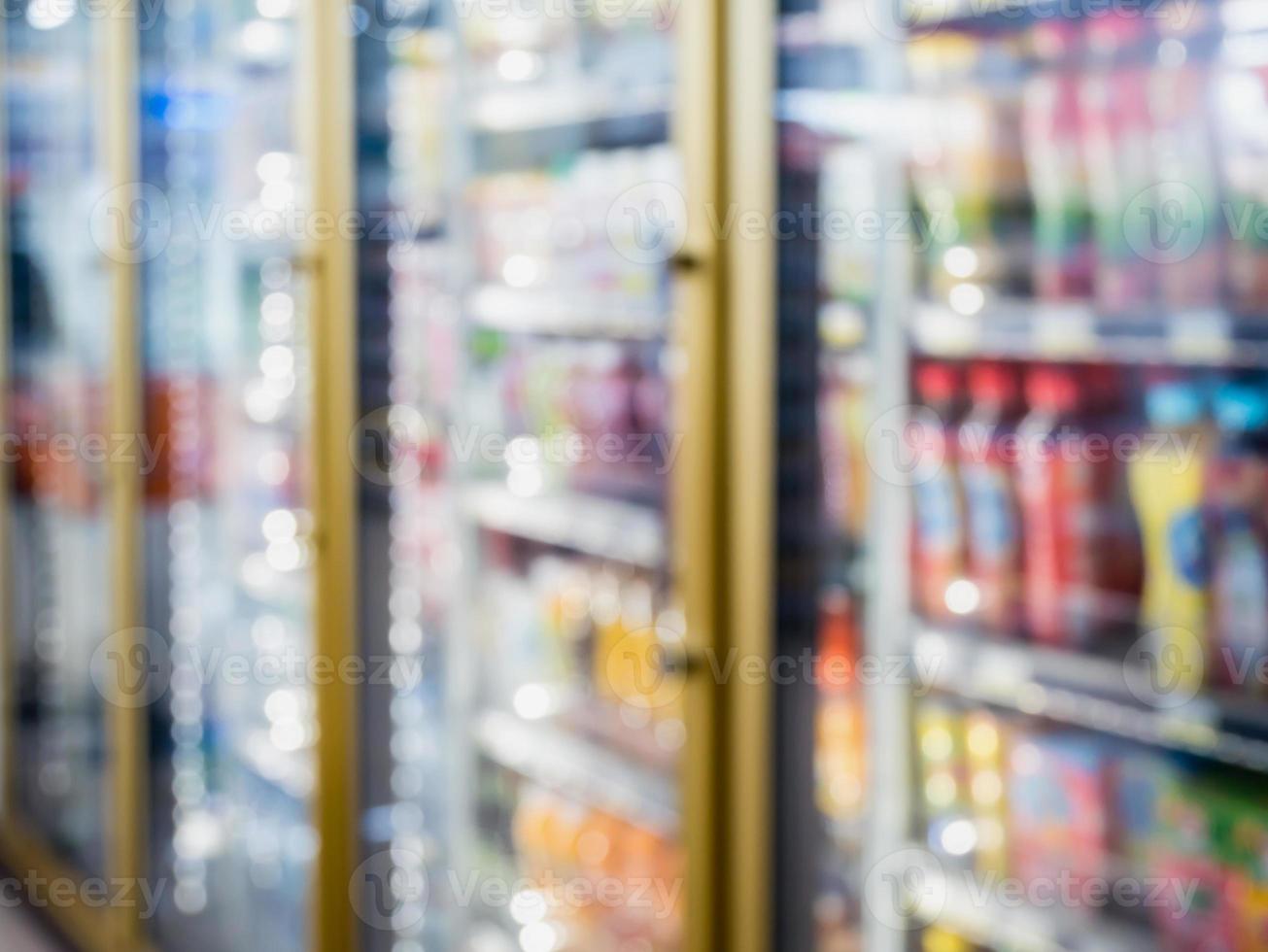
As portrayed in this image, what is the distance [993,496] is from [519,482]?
3.02ft

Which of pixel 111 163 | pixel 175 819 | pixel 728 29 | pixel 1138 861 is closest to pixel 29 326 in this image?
pixel 111 163

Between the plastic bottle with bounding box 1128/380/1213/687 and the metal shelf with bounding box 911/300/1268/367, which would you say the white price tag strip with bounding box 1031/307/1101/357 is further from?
the plastic bottle with bounding box 1128/380/1213/687

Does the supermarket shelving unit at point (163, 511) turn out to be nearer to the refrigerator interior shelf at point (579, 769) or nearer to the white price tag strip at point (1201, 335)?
the refrigerator interior shelf at point (579, 769)

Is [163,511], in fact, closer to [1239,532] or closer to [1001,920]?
[1001,920]

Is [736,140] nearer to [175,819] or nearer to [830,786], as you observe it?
[830,786]

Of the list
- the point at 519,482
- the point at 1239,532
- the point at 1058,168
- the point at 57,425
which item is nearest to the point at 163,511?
the point at 57,425

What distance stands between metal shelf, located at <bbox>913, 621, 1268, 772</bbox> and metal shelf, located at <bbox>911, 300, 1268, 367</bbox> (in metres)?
0.33

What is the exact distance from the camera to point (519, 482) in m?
2.56

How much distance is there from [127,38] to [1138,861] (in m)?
2.50

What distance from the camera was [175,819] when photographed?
3.38 meters

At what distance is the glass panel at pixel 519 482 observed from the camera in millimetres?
2365

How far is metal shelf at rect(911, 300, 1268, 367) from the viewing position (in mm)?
1462

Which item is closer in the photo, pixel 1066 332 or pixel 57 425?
pixel 1066 332

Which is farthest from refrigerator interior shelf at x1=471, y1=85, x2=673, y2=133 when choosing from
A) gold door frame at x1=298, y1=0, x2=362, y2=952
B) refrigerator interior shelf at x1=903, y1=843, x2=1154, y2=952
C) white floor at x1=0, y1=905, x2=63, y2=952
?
white floor at x1=0, y1=905, x2=63, y2=952
